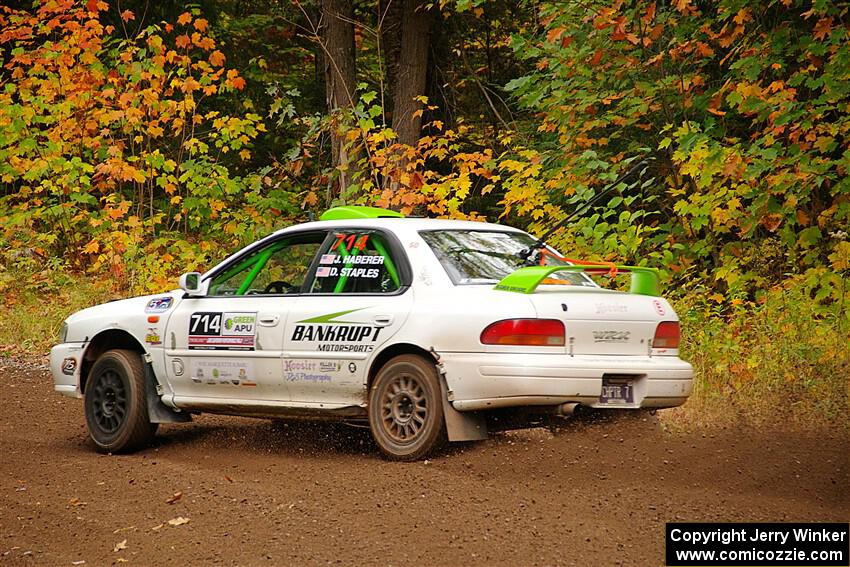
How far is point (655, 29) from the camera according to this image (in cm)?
1215

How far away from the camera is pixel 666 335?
7.27 m

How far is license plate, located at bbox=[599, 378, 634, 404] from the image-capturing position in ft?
22.6

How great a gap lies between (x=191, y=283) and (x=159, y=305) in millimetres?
402

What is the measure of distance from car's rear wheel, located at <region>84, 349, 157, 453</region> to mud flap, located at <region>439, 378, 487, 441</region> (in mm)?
2591

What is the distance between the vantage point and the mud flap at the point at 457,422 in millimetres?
6945

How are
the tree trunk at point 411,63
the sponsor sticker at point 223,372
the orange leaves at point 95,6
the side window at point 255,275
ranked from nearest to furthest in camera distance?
the sponsor sticker at point 223,372, the side window at point 255,275, the tree trunk at point 411,63, the orange leaves at point 95,6

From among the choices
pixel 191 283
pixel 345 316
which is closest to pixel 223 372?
pixel 191 283

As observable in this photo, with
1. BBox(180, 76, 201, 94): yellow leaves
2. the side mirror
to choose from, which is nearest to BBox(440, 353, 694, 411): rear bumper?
the side mirror

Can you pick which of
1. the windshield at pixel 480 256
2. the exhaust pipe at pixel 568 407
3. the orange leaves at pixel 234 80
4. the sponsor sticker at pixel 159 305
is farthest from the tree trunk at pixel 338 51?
the exhaust pipe at pixel 568 407

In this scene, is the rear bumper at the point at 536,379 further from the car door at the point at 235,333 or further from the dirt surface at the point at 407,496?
the car door at the point at 235,333

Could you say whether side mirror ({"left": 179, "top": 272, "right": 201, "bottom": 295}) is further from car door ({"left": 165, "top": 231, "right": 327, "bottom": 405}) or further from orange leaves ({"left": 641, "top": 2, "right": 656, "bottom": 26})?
orange leaves ({"left": 641, "top": 2, "right": 656, "bottom": 26})

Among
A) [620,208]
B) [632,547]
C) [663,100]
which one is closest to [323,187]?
[620,208]

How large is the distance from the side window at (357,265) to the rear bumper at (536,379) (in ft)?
2.77

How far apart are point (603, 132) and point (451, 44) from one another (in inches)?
201
